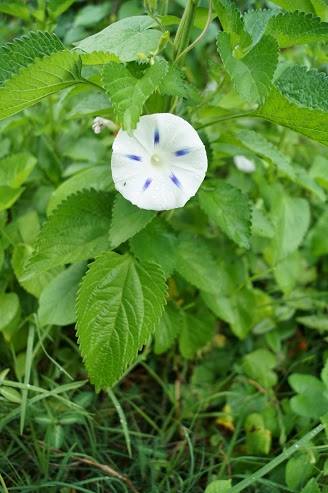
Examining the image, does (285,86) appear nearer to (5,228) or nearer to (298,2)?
(298,2)

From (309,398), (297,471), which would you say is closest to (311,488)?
(297,471)

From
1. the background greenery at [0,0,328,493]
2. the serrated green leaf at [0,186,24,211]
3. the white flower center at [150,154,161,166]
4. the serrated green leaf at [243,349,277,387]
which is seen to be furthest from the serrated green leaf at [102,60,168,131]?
the serrated green leaf at [243,349,277,387]

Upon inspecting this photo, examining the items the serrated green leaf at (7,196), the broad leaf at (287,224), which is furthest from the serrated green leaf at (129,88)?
the broad leaf at (287,224)

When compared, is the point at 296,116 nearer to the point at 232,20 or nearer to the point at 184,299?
the point at 232,20

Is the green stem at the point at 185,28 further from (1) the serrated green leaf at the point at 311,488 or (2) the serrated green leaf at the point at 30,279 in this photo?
(1) the serrated green leaf at the point at 311,488

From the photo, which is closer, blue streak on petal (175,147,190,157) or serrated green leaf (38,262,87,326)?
blue streak on petal (175,147,190,157)

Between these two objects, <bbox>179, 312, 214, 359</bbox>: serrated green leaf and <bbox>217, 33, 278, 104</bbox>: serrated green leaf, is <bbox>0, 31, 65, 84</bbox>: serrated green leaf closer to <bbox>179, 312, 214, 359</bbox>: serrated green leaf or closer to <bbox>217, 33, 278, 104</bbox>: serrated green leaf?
<bbox>217, 33, 278, 104</bbox>: serrated green leaf
